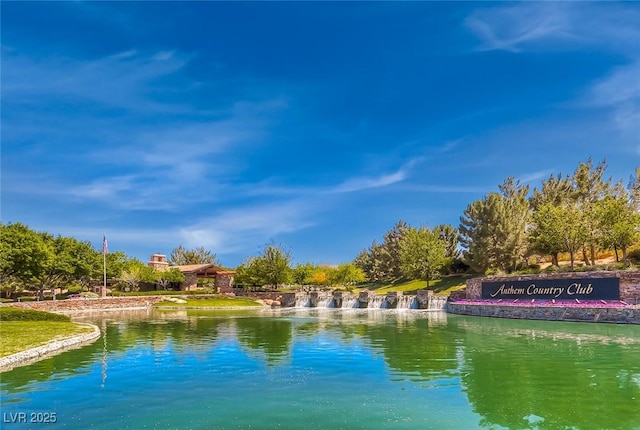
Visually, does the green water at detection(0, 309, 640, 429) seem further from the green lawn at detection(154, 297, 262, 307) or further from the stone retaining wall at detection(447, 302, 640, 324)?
the green lawn at detection(154, 297, 262, 307)

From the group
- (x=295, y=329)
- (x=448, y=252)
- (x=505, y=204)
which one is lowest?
(x=295, y=329)

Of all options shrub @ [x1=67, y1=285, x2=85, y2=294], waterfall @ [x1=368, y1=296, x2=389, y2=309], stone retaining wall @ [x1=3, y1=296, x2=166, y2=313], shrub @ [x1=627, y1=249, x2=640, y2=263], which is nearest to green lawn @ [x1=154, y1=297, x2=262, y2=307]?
stone retaining wall @ [x1=3, y1=296, x2=166, y2=313]

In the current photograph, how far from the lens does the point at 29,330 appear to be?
25.2 m

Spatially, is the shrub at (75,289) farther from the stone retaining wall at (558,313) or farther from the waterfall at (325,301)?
the stone retaining wall at (558,313)

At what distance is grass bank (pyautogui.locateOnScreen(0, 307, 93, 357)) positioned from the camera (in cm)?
2023

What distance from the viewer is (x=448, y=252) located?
8138cm

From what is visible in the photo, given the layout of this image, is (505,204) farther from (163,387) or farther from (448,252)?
(163,387)

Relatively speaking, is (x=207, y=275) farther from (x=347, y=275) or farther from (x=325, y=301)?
(x=325, y=301)

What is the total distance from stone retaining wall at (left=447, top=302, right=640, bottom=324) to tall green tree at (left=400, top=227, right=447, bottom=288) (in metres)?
24.1

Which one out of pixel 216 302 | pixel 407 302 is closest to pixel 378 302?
pixel 407 302

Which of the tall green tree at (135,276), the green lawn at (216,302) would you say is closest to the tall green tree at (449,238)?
the green lawn at (216,302)

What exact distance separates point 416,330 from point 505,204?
129 feet

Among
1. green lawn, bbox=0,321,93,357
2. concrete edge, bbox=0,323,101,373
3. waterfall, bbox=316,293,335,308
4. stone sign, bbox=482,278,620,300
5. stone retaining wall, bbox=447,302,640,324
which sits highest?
stone sign, bbox=482,278,620,300

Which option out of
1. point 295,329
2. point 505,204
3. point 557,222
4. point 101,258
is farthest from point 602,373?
point 101,258
